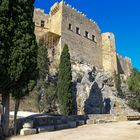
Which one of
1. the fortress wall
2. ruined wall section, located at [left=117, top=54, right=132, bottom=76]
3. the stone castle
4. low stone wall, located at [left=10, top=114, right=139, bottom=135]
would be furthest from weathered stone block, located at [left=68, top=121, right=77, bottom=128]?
ruined wall section, located at [left=117, top=54, right=132, bottom=76]

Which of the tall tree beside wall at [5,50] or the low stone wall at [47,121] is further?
the low stone wall at [47,121]

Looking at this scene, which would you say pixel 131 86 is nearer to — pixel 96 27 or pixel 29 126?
pixel 29 126

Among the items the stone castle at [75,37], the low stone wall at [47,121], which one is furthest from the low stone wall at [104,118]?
the stone castle at [75,37]

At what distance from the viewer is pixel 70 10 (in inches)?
1531

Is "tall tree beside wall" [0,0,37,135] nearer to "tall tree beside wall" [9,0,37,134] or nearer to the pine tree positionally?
"tall tree beside wall" [9,0,37,134]

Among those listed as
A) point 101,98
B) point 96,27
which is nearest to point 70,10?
point 96,27

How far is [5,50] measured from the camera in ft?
35.8

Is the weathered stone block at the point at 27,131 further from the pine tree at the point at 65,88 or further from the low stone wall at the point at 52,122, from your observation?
the pine tree at the point at 65,88

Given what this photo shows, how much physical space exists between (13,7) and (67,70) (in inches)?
520

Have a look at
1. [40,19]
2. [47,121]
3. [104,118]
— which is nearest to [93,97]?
[104,118]

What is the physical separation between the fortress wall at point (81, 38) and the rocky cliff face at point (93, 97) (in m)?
4.84

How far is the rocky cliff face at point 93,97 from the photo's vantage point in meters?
27.0

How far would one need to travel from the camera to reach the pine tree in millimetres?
22438

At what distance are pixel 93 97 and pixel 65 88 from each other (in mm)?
6675
